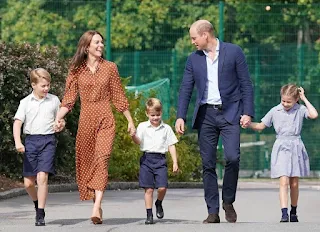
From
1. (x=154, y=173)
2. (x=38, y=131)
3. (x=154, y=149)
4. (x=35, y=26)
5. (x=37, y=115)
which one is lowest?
(x=154, y=173)

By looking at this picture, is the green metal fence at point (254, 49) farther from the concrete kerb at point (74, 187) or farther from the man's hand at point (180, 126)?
the man's hand at point (180, 126)

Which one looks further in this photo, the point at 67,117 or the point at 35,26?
the point at 35,26

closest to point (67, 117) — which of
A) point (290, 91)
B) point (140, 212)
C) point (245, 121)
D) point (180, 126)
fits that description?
point (140, 212)

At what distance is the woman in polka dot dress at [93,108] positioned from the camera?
12.4 m

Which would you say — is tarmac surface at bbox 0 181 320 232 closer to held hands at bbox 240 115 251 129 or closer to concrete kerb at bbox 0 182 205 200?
concrete kerb at bbox 0 182 205 200

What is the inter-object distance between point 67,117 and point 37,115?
6933mm

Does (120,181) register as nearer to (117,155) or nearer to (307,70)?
(117,155)

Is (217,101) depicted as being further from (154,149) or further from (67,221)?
(67,221)

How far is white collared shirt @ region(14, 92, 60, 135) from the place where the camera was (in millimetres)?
12500

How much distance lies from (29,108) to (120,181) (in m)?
8.42

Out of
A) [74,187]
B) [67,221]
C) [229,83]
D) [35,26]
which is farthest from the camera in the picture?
[35,26]

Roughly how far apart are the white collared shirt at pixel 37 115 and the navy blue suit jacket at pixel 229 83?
122 cm

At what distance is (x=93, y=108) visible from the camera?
12469 millimetres

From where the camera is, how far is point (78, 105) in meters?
19.6
